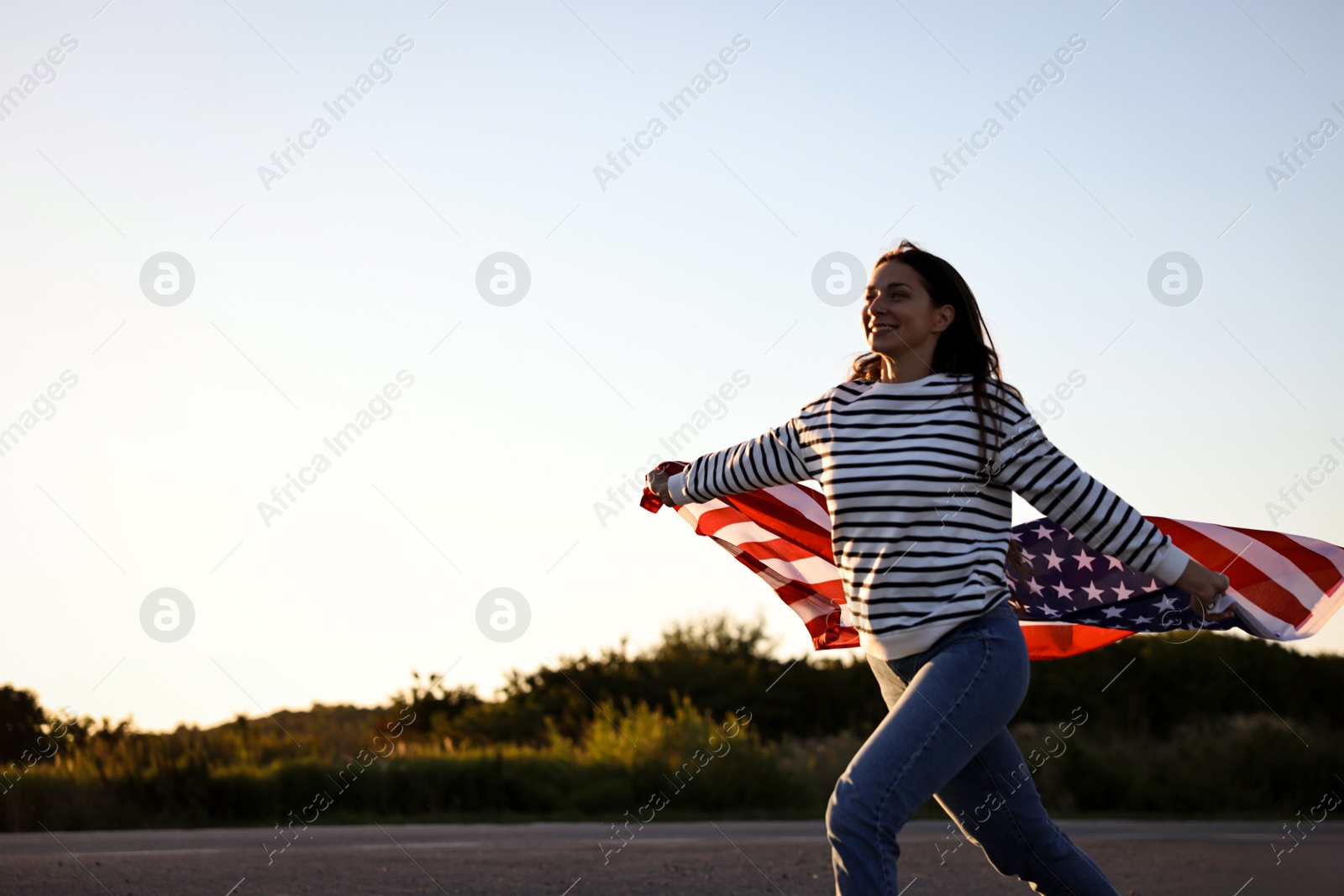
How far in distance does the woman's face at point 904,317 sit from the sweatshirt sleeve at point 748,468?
1.21 feet

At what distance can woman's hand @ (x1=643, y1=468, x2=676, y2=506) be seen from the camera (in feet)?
15.3

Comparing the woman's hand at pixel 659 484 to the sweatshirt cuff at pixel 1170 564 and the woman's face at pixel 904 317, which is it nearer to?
the woman's face at pixel 904 317

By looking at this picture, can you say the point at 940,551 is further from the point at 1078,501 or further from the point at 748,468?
the point at 748,468

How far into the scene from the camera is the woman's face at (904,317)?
3.87 m

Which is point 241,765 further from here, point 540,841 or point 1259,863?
point 1259,863

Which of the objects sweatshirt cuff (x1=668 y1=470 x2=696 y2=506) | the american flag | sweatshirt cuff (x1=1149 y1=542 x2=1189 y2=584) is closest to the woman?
sweatshirt cuff (x1=1149 y1=542 x2=1189 y2=584)

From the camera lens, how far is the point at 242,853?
9.11 m

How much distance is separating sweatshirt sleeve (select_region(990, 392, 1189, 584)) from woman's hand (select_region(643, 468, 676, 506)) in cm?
136

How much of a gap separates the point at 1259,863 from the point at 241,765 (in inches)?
441

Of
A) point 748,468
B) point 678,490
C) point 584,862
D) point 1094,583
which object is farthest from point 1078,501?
point 584,862

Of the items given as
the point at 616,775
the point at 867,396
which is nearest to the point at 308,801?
the point at 616,775

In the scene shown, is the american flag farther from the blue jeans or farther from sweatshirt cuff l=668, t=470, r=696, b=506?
the blue jeans

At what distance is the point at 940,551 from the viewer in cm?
352

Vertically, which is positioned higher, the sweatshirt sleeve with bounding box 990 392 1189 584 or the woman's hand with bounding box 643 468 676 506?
the woman's hand with bounding box 643 468 676 506
